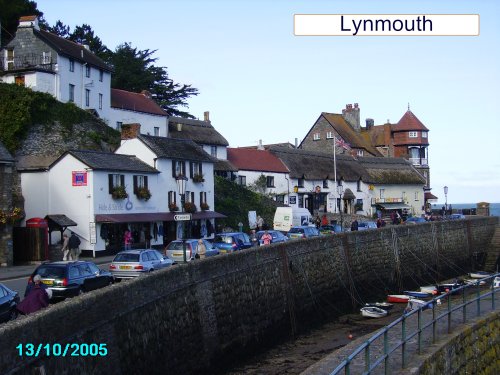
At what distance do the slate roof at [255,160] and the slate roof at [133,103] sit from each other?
27.9 feet

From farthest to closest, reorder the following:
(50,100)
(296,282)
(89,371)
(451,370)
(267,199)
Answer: (267,199)
(50,100)
(296,282)
(451,370)
(89,371)

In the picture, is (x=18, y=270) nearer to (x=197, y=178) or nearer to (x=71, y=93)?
(x=197, y=178)

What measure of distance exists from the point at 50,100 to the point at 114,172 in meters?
15.2

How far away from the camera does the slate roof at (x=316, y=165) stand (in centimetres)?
6744

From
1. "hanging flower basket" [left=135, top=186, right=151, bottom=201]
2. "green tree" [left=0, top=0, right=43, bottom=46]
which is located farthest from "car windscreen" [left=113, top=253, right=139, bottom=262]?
"green tree" [left=0, top=0, right=43, bottom=46]

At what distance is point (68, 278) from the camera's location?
20.5m

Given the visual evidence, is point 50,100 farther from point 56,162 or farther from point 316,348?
point 316,348

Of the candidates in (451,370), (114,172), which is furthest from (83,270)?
(114,172)

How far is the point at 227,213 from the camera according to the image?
2148 inches

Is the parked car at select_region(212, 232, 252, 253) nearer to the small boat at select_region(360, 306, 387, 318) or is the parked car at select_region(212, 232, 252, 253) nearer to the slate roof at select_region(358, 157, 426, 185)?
the small boat at select_region(360, 306, 387, 318)

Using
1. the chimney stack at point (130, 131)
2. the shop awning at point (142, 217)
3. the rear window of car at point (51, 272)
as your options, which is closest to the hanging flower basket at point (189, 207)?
the shop awning at point (142, 217)

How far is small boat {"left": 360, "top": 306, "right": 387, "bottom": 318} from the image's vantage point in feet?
93.4

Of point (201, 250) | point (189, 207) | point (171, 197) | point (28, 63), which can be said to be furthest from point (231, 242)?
point (28, 63)

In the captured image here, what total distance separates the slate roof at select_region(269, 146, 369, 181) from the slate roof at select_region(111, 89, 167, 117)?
43.4 feet
